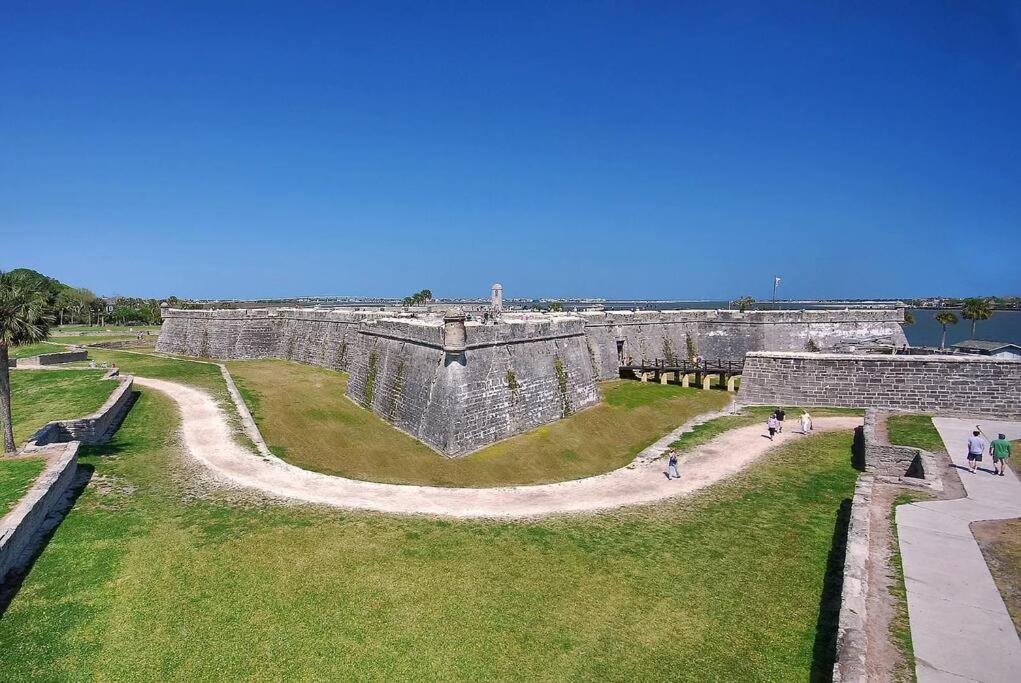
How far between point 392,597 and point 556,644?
2594 mm

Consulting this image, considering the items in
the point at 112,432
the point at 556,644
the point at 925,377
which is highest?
the point at 925,377

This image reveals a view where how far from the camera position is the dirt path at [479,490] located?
1194 centimetres

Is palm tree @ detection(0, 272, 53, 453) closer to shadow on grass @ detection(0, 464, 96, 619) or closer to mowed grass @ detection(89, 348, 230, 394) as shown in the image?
shadow on grass @ detection(0, 464, 96, 619)

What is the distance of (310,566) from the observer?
898 centimetres

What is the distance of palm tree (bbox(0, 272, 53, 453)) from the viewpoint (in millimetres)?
12500

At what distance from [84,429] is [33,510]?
660 centimetres

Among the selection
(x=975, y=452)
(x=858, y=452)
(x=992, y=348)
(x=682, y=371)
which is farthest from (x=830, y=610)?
(x=992, y=348)

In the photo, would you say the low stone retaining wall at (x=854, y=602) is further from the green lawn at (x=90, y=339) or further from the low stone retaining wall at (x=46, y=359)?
the green lawn at (x=90, y=339)

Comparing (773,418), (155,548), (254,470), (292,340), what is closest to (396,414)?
(254,470)

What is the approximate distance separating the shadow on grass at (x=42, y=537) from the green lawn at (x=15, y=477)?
25.2 inches

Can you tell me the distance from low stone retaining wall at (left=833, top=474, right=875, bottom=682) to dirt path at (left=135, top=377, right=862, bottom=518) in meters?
3.92

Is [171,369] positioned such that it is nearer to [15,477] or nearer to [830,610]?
[15,477]

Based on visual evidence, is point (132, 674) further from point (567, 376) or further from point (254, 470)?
point (567, 376)

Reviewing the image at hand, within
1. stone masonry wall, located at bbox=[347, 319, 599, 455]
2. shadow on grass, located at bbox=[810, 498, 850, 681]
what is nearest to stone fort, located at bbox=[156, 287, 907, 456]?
stone masonry wall, located at bbox=[347, 319, 599, 455]
